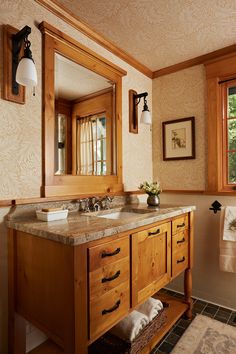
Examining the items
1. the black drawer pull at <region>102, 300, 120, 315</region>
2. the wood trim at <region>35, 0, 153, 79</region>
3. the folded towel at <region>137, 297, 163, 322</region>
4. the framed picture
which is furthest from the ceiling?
the folded towel at <region>137, 297, 163, 322</region>

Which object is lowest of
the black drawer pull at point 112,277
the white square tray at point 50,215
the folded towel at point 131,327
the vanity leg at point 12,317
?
the folded towel at point 131,327

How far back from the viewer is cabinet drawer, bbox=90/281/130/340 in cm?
107

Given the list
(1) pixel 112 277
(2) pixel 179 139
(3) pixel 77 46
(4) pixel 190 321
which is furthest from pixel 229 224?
(3) pixel 77 46

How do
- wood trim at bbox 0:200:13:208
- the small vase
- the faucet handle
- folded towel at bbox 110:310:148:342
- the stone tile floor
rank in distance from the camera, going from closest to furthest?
1. wood trim at bbox 0:200:13:208
2. folded towel at bbox 110:310:148:342
3. the stone tile floor
4. the faucet handle
5. the small vase

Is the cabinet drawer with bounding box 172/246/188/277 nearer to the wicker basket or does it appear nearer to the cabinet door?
the cabinet door

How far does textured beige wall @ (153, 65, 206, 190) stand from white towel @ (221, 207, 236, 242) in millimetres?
369

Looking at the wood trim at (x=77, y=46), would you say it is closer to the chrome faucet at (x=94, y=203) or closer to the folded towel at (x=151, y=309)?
the chrome faucet at (x=94, y=203)

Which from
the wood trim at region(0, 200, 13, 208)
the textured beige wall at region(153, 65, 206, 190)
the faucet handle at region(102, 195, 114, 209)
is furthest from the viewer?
the textured beige wall at region(153, 65, 206, 190)

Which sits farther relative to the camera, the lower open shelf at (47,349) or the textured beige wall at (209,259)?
the textured beige wall at (209,259)

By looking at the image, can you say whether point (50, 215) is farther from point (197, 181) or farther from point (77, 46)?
point (197, 181)

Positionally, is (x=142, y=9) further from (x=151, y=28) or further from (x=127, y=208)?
(x=127, y=208)

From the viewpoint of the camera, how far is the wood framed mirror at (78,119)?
1538 millimetres

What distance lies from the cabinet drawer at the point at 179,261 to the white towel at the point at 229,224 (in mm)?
374

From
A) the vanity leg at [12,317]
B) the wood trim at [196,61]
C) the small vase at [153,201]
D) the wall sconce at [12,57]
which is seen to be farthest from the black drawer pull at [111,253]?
the wood trim at [196,61]
